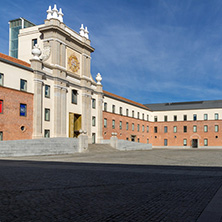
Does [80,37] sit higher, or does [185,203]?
[80,37]

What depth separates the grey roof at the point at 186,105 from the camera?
230 feet

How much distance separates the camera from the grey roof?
230ft

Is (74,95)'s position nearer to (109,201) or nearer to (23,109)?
(23,109)

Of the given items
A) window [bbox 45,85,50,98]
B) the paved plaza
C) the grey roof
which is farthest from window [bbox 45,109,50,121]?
the grey roof

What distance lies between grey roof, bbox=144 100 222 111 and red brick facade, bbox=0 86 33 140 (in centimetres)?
4985

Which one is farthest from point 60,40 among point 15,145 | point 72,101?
point 15,145

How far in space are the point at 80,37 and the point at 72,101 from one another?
10465 millimetres

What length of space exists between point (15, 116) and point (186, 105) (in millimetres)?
54860

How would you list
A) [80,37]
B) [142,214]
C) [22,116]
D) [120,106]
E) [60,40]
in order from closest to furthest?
1. [142,214]
2. [22,116]
3. [60,40]
4. [80,37]
5. [120,106]

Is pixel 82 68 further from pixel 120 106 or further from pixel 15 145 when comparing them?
pixel 15 145

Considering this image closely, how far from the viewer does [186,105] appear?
73.8 m

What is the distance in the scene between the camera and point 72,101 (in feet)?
127

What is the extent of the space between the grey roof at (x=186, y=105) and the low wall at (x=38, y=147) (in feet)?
151

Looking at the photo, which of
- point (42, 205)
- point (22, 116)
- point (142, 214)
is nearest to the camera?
point (142, 214)
